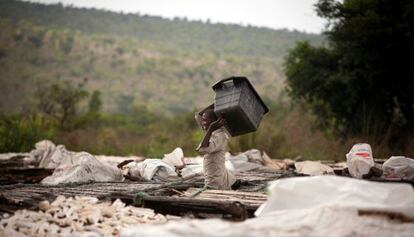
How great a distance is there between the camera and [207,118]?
222 inches

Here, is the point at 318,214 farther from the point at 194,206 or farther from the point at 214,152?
the point at 214,152

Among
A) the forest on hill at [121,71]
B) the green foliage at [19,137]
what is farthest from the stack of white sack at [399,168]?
the green foliage at [19,137]

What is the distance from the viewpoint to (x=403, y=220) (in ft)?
10.7

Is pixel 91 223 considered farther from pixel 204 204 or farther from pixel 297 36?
pixel 297 36

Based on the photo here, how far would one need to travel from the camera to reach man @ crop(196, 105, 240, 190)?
5349mm

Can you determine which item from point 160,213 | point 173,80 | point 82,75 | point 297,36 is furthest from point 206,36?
point 160,213

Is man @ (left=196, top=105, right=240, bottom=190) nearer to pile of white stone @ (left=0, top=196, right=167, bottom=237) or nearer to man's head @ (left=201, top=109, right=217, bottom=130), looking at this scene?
man's head @ (left=201, top=109, right=217, bottom=130)

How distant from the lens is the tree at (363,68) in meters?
11.6

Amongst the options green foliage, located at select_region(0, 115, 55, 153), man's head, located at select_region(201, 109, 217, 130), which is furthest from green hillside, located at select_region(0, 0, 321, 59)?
man's head, located at select_region(201, 109, 217, 130)

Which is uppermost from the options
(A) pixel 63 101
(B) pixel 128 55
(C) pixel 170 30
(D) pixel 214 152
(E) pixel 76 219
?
(C) pixel 170 30

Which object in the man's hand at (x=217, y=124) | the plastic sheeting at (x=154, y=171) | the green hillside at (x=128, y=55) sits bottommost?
the plastic sheeting at (x=154, y=171)

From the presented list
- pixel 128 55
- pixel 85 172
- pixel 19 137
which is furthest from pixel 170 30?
pixel 85 172

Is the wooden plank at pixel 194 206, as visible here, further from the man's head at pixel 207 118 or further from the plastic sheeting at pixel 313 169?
the plastic sheeting at pixel 313 169

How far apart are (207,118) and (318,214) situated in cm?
262
